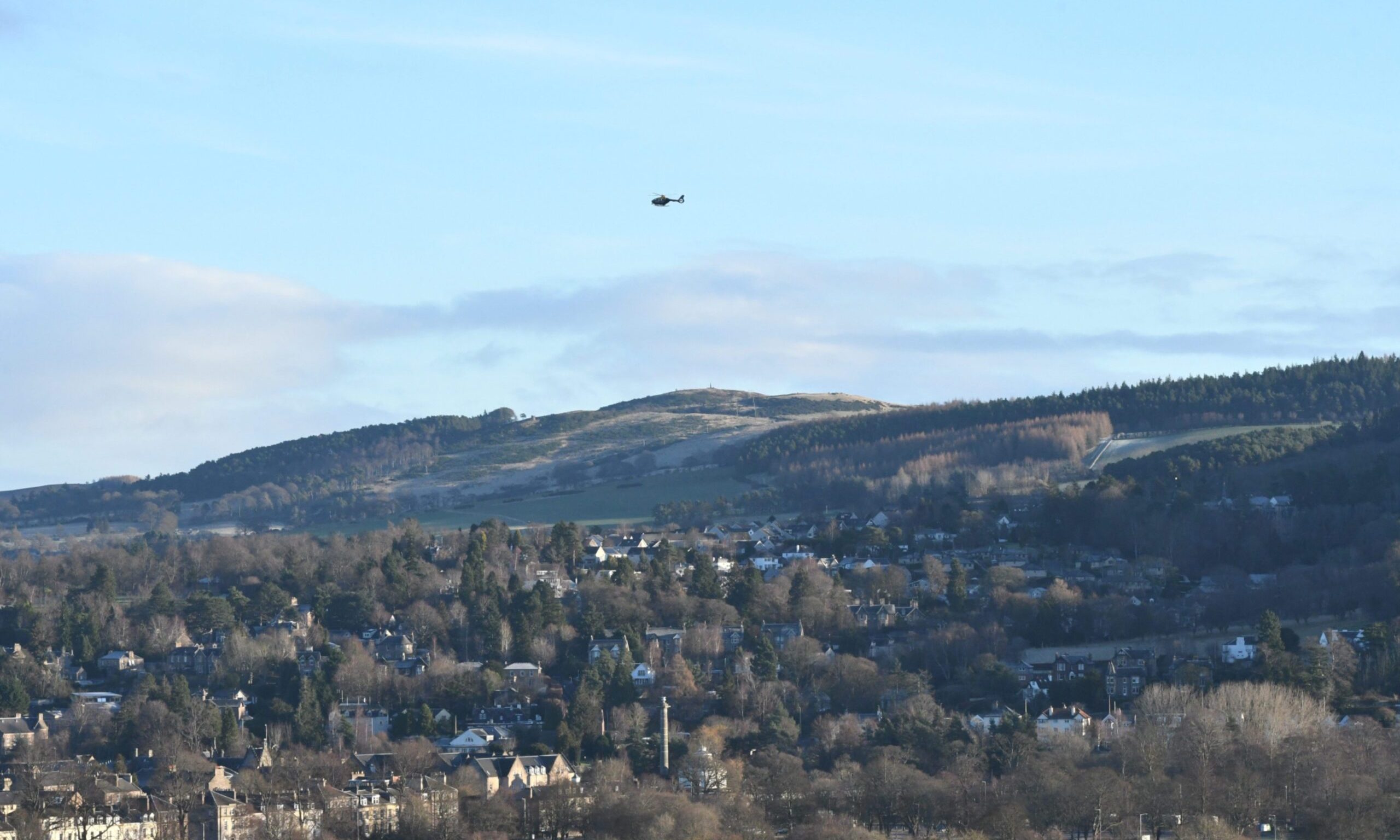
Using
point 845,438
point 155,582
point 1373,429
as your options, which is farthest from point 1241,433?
point 155,582

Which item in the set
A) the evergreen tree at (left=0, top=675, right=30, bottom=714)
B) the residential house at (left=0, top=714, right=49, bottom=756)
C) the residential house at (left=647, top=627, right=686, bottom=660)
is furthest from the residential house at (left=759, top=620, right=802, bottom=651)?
the evergreen tree at (left=0, top=675, right=30, bottom=714)

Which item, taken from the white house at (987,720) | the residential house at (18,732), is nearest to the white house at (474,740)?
the residential house at (18,732)

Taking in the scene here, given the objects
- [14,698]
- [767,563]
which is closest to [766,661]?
[14,698]

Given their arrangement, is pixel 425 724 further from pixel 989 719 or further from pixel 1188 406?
pixel 1188 406

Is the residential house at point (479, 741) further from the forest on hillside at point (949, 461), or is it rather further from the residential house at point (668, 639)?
the forest on hillside at point (949, 461)

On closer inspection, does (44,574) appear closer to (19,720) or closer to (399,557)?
(399,557)

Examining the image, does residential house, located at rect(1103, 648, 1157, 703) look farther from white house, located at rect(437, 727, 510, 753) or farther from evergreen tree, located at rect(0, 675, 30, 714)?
evergreen tree, located at rect(0, 675, 30, 714)

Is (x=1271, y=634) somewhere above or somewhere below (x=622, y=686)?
above

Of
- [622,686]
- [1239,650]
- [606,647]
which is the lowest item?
[1239,650]
